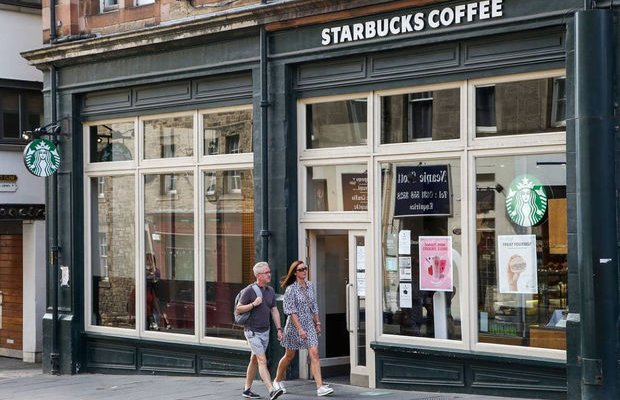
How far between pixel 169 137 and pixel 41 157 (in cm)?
Result: 249

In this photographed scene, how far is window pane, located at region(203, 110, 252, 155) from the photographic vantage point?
52.7 feet

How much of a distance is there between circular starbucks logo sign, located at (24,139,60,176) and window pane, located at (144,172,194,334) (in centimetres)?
184

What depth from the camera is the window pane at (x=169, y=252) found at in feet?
55.8

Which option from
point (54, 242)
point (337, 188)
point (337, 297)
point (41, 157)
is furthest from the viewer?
point (54, 242)

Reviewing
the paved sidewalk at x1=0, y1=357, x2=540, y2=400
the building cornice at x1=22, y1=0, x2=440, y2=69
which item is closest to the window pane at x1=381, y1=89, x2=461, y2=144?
the building cornice at x1=22, y1=0, x2=440, y2=69

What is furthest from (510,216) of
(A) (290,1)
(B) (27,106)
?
(B) (27,106)

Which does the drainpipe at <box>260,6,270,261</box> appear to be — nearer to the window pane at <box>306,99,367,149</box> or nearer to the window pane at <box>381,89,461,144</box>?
the window pane at <box>306,99,367,149</box>

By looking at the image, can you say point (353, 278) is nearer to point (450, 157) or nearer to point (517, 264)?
point (450, 157)

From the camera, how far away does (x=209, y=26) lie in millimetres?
15969

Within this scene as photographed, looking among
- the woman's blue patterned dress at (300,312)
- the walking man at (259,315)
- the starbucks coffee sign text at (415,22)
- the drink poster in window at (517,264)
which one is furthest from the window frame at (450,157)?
the walking man at (259,315)

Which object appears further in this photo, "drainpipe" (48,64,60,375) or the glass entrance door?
"drainpipe" (48,64,60,375)

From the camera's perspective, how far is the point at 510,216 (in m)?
13.0

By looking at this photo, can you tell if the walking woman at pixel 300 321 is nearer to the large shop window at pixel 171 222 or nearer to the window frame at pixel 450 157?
the window frame at pixel 450 157

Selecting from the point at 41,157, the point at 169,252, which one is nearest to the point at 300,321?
the point at 169,252
